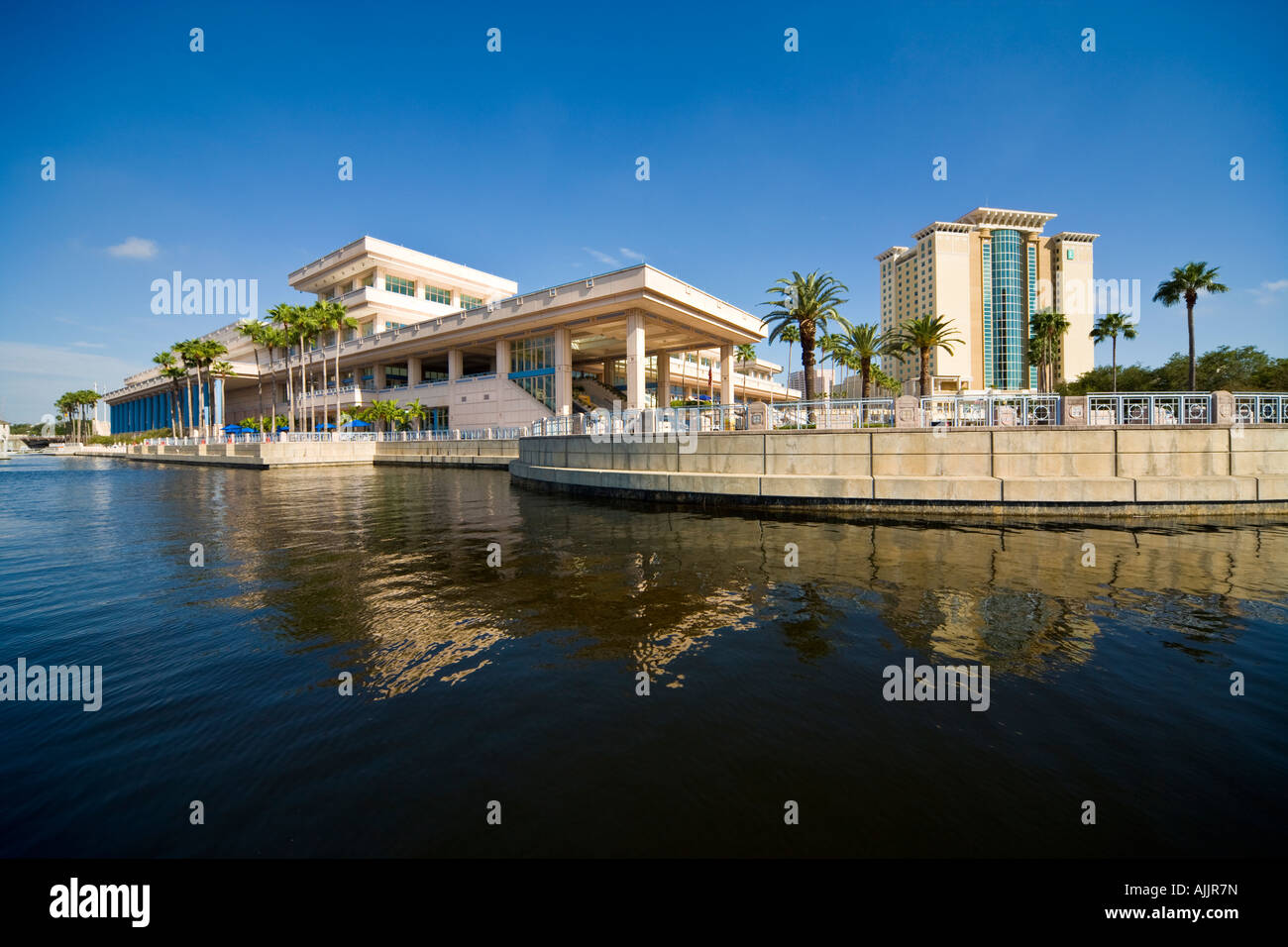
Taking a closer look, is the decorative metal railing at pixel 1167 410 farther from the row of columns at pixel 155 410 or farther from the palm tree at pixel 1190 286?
the row of columns at pixel 155 410

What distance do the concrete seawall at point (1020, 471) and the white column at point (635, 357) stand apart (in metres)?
20.1

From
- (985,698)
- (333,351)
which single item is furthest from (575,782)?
(333,351)

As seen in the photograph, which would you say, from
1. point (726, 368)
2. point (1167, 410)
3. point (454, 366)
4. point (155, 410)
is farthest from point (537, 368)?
point (155, 410)

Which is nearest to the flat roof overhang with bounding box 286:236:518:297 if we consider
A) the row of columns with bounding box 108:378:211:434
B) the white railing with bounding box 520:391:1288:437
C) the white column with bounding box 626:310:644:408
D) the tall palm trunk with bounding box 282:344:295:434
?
the tall palm trunk with bounding box 282:344:295:434

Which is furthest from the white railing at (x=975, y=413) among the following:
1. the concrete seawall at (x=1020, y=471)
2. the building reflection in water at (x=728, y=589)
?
the building reflection in water at (x=728, y=589)

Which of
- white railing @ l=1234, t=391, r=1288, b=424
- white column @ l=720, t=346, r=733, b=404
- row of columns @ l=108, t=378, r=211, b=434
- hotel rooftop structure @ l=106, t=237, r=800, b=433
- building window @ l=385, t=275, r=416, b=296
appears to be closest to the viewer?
white railing @ l=1234, t=391, r=1288, b=424

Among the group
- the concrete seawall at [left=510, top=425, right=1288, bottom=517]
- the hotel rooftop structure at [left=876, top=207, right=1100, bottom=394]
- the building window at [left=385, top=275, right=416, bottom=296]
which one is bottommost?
the concrete seawall at [left=510, top=425, right=1288, bottom=517]

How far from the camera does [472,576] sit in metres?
9.25

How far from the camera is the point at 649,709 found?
464cm

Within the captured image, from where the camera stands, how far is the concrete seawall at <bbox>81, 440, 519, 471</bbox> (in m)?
39.0

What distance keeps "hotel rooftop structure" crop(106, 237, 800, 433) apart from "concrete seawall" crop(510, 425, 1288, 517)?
20962 mm

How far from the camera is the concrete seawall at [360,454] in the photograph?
1537 inches

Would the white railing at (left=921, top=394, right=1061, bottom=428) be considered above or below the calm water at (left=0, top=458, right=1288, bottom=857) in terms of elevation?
above

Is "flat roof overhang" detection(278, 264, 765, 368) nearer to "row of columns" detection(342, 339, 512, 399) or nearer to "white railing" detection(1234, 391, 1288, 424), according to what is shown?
"row of columns" detection(342, 339, 512, 399)
